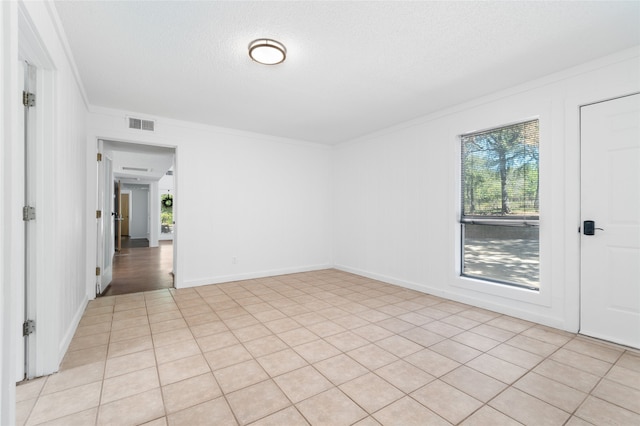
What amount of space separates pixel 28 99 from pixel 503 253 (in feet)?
15.7

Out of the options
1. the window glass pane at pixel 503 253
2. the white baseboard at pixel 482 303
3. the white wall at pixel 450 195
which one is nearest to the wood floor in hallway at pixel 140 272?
the white wall at pixel 450 195

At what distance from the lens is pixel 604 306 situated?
8.98 ft

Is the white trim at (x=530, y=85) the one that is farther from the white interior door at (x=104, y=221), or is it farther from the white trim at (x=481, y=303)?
the white interior door at (x=104, y=221)

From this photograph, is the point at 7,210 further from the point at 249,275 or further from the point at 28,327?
the point at 249,275

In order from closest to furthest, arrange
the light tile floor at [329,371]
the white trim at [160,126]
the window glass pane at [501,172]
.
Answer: the light tile floor at [329,371]
the window glass pane at [501,172]
the white trim at [160,126]

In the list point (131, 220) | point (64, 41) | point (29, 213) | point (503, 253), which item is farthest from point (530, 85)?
point (131, 220)

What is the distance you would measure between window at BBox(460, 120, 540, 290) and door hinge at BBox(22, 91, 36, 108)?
444cm

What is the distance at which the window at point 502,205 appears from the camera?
331 centimetres

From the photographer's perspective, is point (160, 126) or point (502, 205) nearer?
point (502, 205)

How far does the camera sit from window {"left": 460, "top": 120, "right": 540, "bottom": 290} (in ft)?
10.9

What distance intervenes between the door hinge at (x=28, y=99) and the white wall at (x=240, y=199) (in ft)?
6.96

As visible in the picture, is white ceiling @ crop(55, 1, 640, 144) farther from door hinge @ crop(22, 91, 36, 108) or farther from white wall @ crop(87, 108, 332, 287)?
white wall @ crop(87, 108, 332, 287)

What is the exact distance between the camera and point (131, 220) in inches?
537

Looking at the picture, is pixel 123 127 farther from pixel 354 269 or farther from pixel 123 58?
pixel 354 269
